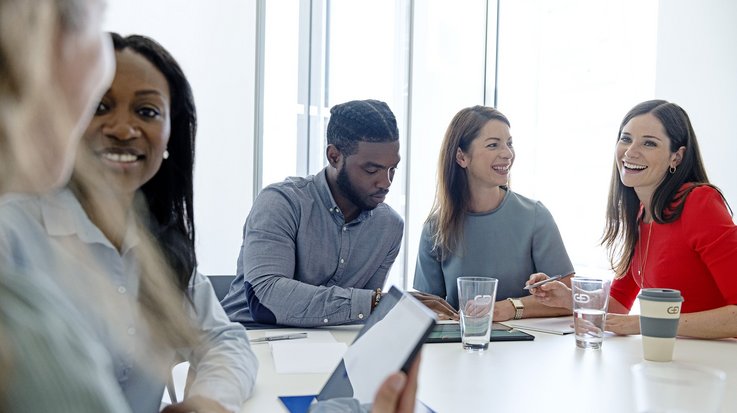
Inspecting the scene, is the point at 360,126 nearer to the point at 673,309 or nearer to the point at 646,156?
the point at 646,156

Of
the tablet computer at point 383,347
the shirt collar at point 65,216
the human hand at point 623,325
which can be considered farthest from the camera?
the human hand at point 623,325

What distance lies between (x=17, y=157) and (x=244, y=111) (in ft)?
9.74

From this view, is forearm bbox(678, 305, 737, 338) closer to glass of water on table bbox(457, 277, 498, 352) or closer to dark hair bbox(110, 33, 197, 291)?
glass of water on table bbox(457, 277, 498, 352)

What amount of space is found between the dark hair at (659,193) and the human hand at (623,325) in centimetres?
52

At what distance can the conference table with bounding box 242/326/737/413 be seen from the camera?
3.88 ft

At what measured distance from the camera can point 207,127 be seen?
10.6 ft

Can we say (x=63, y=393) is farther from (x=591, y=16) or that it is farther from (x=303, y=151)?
(x=591, y=16)

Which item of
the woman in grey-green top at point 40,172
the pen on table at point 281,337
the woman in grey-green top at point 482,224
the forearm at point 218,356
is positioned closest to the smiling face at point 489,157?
the woman in grey-green top at point 482,224

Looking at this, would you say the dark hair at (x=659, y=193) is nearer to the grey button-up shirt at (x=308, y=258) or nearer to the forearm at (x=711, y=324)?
the forearm at (x=711, y=324)

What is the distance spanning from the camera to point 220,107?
10.6 ft

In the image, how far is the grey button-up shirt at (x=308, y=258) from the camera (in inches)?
71.7

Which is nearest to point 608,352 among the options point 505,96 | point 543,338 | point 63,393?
point 543,338

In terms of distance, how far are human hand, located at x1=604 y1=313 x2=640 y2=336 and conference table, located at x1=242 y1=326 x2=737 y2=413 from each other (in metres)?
0.03

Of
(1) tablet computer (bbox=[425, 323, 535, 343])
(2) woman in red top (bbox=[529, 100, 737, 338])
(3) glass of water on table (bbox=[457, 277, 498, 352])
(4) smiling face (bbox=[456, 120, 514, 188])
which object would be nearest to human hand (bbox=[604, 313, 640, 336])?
(2) woman in red top (bbox=[529, 100, 737, 338])
